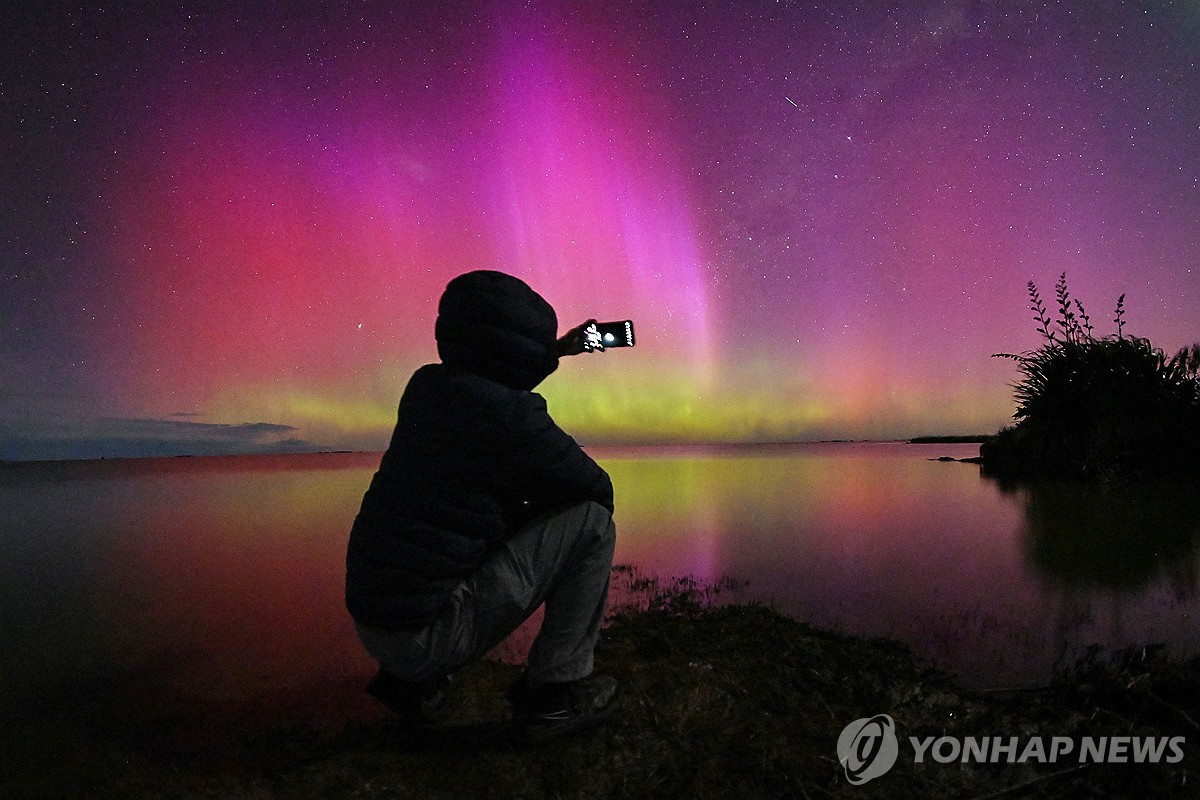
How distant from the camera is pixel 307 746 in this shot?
3.18 metres

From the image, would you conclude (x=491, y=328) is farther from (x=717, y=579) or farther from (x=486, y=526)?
(x=717, y=579)

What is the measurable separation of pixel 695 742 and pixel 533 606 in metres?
1.00

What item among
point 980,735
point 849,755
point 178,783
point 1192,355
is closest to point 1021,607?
point 980,735

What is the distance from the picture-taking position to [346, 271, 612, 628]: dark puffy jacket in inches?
93.4

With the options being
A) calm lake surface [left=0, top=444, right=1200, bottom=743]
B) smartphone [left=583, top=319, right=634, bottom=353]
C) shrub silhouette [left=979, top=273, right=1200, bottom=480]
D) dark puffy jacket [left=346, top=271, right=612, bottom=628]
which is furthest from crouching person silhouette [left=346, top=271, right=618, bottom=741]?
shrub silhouette [left=979, top=273, right=1200, bottom=480]

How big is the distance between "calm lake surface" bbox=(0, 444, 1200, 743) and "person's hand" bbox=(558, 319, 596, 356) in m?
3.66

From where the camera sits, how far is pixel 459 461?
238 centimetres

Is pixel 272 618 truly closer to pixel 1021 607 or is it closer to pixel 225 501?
pixel 1021 607

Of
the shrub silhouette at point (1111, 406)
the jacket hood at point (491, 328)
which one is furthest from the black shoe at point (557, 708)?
the shrub silhouette at point (1111, 406)

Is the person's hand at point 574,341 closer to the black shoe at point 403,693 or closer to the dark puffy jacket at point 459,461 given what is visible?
the dark puffy jacket at point 459,461

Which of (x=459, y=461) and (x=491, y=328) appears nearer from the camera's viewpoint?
(x=459, y=461)

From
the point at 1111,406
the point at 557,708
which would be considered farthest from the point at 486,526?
the point at 1111,406

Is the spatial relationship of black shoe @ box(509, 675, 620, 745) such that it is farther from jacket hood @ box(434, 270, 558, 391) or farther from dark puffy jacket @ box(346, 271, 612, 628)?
jacket hood @ box(434, 270, 558, 391)

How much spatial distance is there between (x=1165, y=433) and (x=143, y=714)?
20941 mm
